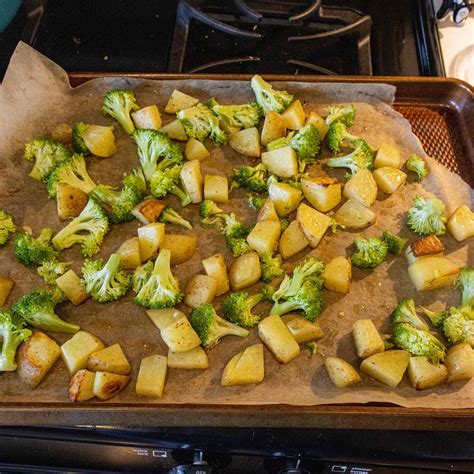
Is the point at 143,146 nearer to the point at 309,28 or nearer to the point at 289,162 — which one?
the point at 289,162

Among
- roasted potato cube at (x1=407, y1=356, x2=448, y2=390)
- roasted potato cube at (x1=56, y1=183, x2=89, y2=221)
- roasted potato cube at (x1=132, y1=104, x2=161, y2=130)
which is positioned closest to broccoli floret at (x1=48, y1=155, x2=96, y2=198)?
roasted potato cube at (x1=56, y1=183, x2=89, y2=221)

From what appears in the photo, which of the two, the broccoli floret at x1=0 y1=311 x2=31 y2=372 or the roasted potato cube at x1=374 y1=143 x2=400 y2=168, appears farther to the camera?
the roasted potato cube at x1=374 y1=143 x2=400 y2=168

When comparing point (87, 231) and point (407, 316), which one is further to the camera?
point (87, 231)

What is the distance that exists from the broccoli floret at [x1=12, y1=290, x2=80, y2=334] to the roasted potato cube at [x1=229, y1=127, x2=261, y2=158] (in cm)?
95

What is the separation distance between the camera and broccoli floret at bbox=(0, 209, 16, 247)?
2.14 meters

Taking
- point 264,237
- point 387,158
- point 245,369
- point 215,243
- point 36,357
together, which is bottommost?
point 36,357

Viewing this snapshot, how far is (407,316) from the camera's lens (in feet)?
6.54

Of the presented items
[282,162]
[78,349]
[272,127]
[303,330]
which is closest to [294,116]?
[272,127]

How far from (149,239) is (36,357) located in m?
0.56

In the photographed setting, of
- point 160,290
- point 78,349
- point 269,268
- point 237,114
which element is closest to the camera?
point 78,349

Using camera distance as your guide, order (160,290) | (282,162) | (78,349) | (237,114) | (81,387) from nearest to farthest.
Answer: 1. (81,387)
2. (78,349)
3. (160,290)
4. (282,162)
5. (237,114)

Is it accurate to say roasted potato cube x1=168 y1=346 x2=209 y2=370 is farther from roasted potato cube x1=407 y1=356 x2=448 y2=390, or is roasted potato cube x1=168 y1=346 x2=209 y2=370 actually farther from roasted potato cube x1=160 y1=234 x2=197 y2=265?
roasted potato cube x1=407 y1=356 x2=448 y2=390

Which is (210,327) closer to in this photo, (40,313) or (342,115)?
(40,313)

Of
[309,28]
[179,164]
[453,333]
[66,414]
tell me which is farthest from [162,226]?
[309,28]
